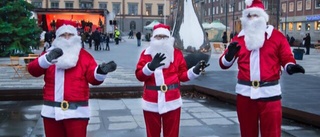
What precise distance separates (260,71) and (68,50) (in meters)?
2.09

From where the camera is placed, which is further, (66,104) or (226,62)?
(226,62)

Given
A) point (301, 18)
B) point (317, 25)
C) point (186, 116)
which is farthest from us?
point (301, 18)

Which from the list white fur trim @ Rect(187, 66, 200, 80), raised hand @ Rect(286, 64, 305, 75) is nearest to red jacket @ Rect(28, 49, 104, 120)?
white fur trim @ Rect(187, 66, 200, 80)

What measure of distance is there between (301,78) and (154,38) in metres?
9.64

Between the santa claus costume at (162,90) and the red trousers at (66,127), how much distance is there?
2.81 feet

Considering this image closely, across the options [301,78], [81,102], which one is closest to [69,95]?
[81,102]

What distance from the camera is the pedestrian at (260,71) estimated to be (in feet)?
14.8

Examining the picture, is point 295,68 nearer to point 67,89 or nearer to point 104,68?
point 104,68

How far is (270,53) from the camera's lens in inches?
181

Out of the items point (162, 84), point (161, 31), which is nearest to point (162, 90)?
point (162, 84)

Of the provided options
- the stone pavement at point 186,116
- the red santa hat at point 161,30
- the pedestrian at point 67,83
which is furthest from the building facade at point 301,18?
the pedestrian at point 67,83

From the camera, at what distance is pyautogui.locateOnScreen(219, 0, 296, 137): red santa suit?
4.51 m

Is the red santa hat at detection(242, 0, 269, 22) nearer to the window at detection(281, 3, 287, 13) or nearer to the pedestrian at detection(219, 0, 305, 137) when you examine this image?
the pedestrian at detection(219, 0, 305, 137)

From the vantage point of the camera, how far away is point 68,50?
4.15 m
